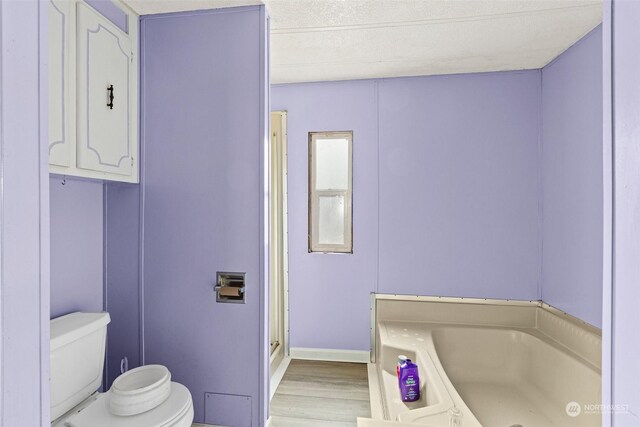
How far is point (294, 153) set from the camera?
2.62 m

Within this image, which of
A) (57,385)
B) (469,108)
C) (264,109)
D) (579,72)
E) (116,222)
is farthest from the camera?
(469,108)

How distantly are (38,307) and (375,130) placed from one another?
234 centimetres

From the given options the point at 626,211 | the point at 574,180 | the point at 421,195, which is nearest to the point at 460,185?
the point at 421,195

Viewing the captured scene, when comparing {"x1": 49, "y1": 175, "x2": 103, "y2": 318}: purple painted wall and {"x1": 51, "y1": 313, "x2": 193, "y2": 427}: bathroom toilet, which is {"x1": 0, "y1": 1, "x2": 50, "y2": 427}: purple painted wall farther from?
{"x1": 49, "y1": 175, "x2": 103, "y2": 318}: purple painted wall

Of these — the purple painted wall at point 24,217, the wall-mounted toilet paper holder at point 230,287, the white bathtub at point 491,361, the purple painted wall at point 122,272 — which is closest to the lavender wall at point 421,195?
the white bathtub at point 491,361

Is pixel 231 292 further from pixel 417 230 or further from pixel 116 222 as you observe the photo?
pixel 417 230

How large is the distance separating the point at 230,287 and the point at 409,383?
3.61 ft

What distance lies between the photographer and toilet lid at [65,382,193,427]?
1229 millimetres

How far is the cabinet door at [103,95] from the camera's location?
4.51 feet

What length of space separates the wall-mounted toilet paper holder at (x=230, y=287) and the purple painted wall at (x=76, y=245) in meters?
0.64

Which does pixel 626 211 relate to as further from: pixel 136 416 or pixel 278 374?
pixel 278 374

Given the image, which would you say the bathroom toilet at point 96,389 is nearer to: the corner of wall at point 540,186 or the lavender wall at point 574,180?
the lavender wall at point 574,180

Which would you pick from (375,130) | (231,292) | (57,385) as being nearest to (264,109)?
(231,292)

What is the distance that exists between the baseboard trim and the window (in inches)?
30.0
